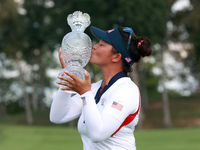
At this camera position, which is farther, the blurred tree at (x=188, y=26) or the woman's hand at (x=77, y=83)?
the blurred tree at (x=188, y=26)

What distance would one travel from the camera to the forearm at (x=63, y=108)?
357cm

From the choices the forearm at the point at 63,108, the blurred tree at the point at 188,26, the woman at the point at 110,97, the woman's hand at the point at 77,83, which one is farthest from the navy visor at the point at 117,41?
the blurred tree at the point at 188,26

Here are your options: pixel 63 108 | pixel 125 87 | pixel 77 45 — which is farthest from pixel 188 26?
pixel 125 87

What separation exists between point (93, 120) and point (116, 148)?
22.7 inches

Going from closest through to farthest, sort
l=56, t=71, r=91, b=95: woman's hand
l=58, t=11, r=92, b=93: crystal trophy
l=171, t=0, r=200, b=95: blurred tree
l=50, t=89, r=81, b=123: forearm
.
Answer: l=56, t=71, r=91, b=95: woman's hand < l=58, t=11, r=92, b=93: crystal trophy < l=50, t=89, r=81, b=123: forearm < l=171, t=0, r=200, b=95: blurred tree

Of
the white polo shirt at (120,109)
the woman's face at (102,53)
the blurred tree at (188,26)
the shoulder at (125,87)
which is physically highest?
the blurred tree at (188,26)

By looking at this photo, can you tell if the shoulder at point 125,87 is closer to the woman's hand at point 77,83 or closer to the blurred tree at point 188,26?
the woman's hand at point 77,83

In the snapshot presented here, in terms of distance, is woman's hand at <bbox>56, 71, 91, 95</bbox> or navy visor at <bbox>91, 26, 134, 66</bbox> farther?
navy visor at <bbox>91, 26, 134, 66</bbox>

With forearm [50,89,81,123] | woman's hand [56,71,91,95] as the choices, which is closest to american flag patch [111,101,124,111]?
woman's hand [56,71,91,95]

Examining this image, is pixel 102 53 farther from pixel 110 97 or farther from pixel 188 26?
pixel 188 26

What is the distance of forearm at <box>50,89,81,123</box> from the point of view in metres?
3.57

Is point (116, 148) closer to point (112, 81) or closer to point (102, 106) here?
point (102, 106)

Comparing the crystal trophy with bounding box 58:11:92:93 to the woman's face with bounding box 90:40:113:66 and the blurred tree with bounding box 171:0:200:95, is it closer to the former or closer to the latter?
the woman's face with bounding box 90:40:113:66

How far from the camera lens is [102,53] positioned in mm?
3350
